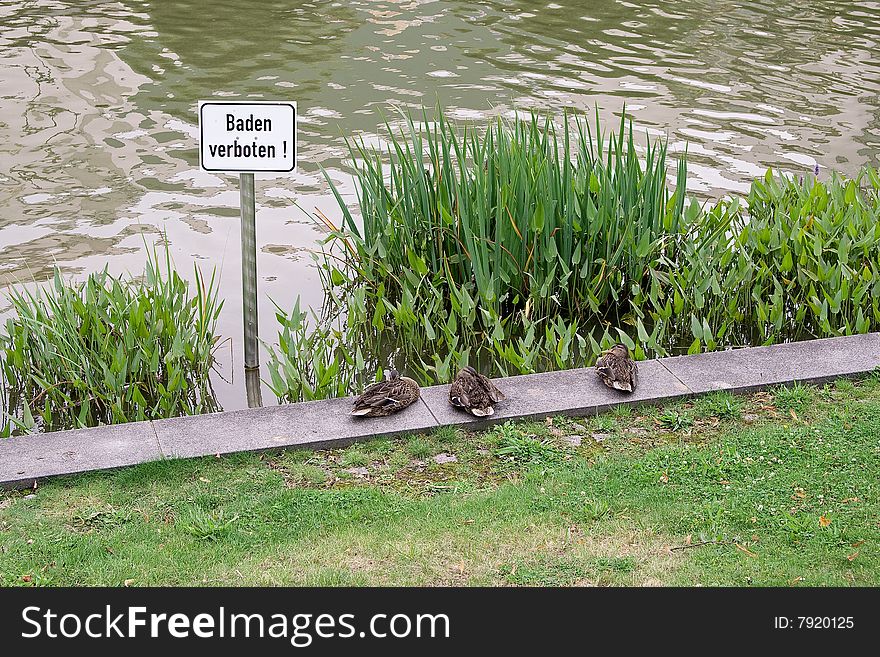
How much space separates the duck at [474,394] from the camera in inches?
175

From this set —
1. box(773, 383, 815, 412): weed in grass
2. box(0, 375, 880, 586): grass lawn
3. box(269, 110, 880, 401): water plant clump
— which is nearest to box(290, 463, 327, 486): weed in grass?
box(0, 375, 880, 586): grass lawn

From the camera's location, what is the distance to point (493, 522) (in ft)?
12.4

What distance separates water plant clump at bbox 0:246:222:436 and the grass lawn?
886 mm

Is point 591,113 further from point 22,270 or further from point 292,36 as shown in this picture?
point 22,270

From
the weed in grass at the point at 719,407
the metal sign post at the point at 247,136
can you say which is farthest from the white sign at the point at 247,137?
the weed in grass at the point at 719,407

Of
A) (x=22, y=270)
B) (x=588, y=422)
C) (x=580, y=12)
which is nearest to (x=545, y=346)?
(x=588, y=422)

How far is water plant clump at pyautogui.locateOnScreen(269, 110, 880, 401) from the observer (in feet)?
17.9

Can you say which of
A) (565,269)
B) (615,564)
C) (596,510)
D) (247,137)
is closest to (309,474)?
(596,510)

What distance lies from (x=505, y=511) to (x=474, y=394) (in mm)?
710

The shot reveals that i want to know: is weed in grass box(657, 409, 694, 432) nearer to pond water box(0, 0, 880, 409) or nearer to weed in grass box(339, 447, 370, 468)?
weed in grass box(339, 447, 370, 468)

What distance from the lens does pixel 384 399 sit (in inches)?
175

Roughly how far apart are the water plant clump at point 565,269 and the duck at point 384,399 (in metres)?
0.77

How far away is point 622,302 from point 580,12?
9144 millimetres

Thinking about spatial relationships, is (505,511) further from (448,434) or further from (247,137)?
(247,137)
